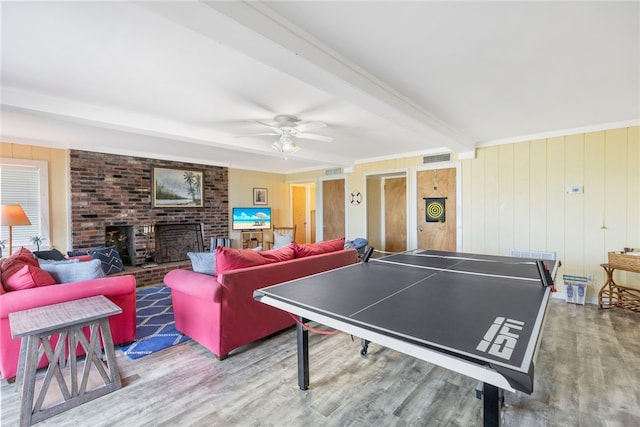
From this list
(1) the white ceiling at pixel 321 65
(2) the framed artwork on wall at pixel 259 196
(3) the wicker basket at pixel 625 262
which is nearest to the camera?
(1) the white ceiling at pixel 321 65

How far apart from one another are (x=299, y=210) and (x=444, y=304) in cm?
742

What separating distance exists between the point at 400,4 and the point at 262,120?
2.20 metres

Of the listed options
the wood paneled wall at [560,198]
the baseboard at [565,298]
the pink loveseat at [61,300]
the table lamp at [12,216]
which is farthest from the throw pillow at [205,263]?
the baseboard at [565,298]

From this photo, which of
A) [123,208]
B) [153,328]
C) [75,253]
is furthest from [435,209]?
[75,253]

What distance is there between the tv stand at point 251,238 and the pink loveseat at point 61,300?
14.3 feet

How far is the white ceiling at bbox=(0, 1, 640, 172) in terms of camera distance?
1.58 m

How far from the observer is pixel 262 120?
342 cm

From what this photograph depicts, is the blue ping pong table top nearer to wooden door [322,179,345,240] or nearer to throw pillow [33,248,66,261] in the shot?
throw pillow [33,248,66,261]

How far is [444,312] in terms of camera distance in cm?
133

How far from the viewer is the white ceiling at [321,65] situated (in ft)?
5.19

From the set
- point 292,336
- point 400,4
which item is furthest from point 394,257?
point 400,4

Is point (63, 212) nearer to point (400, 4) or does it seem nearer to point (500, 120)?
point (400, 4)

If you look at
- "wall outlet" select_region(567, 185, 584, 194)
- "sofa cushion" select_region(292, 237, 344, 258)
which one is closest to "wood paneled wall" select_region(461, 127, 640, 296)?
"wall outlet" select_region(567, 185, 584, 194)

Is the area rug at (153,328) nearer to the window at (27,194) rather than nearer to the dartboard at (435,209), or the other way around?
the window at (27,194)
